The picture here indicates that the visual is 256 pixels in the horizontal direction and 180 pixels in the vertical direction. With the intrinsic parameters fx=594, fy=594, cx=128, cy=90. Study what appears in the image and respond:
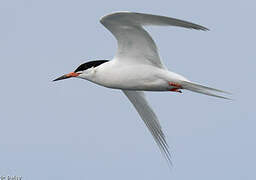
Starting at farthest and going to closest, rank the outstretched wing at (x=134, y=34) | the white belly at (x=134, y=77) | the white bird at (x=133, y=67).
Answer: the white belly at (x=134, y=77) → the white bird at (x=133, y=67) → the outstretched wing at (x=134, y=34)

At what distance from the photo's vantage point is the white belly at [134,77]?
35.8ft

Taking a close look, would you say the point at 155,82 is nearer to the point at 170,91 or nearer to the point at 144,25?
the point at 170,91

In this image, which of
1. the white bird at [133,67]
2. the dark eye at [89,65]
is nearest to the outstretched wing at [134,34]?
the white bird at [133,67]

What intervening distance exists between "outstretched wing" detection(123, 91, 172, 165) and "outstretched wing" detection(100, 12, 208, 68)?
191cm

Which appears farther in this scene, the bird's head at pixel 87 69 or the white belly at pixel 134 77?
the bird's head at pixel 87 69

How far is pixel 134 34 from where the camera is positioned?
419 inches

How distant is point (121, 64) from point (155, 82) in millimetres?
740

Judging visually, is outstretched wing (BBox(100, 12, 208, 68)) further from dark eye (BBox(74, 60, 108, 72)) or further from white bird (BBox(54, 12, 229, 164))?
dark eye (BBox(74, 60, 108, 72))

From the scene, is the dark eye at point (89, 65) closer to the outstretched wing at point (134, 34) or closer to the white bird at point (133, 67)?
the white bird at point (133, 67)

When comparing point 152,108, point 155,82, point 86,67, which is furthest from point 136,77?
point 152,108

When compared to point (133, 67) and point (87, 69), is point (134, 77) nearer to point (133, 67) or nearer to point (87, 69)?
point (133, 67)

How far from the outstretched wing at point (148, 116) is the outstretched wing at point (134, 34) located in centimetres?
A: 191

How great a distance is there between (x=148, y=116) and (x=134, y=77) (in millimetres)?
2112

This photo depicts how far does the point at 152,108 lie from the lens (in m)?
12.9
